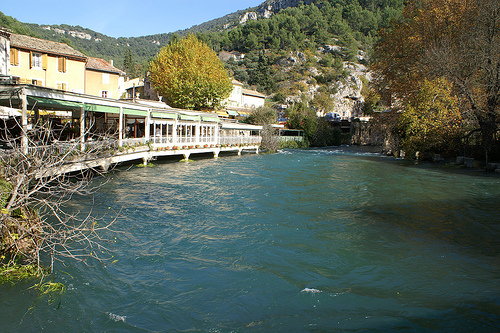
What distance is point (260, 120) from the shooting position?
4422cm

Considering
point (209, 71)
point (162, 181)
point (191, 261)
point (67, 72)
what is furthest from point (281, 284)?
point (209, 71)

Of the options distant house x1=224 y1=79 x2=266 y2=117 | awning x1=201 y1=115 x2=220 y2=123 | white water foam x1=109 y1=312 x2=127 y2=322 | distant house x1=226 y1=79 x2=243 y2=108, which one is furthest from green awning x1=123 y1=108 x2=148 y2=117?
distant house x1=226 y1=79 x2=243 y2=108

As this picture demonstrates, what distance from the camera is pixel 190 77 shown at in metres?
36.0

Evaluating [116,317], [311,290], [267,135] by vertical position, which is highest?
[267,135]

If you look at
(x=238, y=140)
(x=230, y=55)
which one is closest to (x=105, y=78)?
(x=238, y=140)

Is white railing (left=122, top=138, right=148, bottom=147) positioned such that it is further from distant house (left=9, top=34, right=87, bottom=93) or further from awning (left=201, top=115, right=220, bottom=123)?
distant house (left=9, top=34, right=87, bottom=93)

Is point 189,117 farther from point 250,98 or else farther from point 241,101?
point 250,98

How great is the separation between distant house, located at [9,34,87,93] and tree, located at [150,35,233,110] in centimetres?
890

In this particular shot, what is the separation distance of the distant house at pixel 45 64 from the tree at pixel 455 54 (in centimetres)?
2791

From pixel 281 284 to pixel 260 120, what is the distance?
38.5 meters

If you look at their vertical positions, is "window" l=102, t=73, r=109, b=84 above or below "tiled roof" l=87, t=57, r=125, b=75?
below

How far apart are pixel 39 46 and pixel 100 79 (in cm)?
730

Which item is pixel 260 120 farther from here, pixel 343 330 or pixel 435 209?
pixel 343 330

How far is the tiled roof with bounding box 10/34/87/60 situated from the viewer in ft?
87.7
